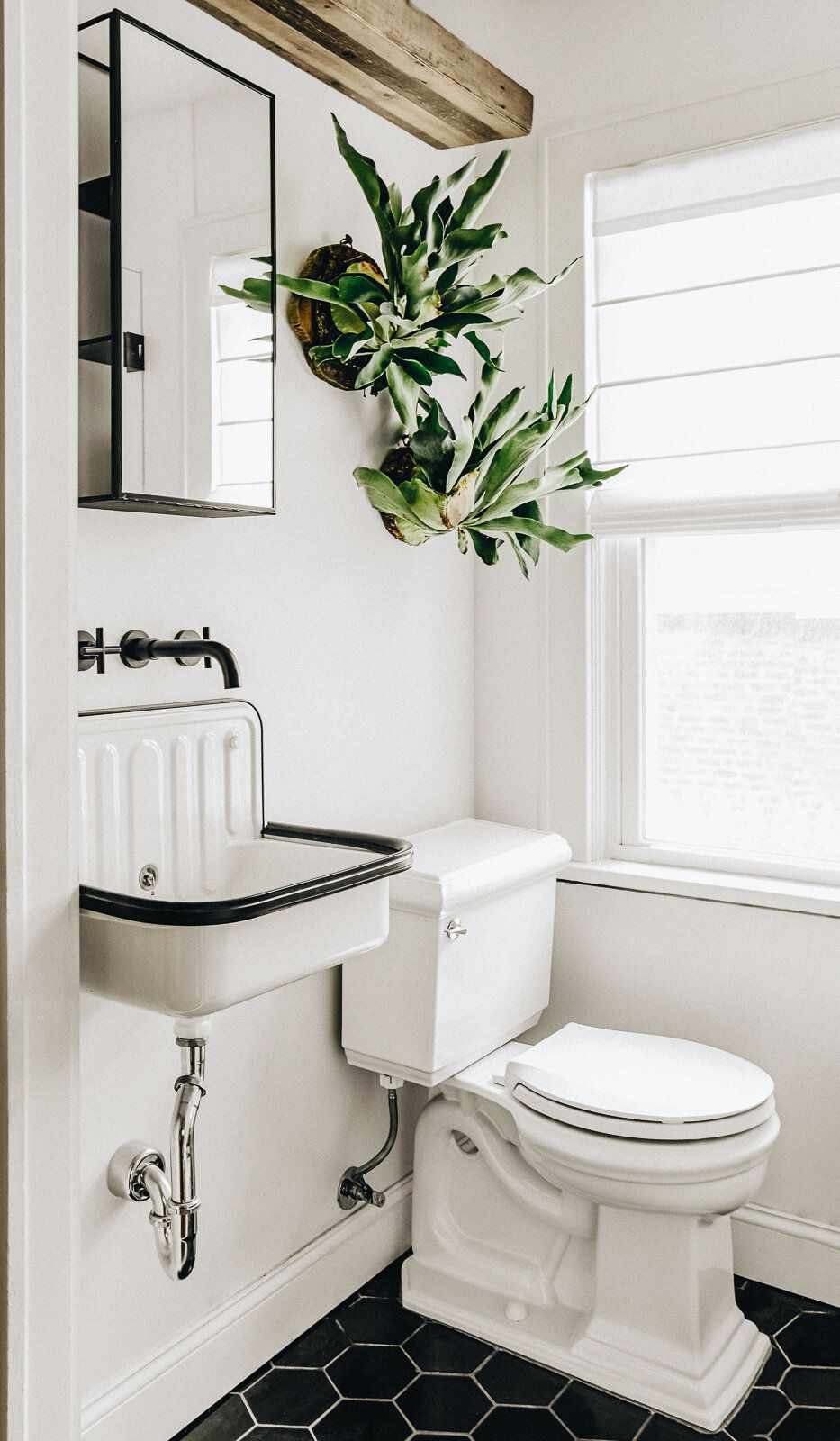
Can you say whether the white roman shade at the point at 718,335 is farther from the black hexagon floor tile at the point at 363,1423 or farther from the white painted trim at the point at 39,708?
the black hexagon floor tile at the point at 363,1423

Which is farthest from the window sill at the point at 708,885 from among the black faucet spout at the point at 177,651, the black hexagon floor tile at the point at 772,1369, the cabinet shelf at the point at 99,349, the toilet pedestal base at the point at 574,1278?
the cabinet shelf at the point at 99,349

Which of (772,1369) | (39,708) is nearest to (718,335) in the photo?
(39,708)

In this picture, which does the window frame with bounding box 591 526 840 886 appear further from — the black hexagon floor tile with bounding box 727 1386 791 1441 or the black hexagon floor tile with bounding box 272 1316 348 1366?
the black hexagon floor tile with bounding box 272 1316 348 1366

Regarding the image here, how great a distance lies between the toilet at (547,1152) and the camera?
1.81 m

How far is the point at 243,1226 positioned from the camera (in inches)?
76.1

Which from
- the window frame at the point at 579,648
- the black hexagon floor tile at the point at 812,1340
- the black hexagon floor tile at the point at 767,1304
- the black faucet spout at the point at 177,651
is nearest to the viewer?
the black faucet spout at the point at 177,651

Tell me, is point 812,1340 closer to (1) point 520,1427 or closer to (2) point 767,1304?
(2) point 767,1304

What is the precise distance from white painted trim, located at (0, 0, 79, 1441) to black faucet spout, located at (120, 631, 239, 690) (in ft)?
1.68

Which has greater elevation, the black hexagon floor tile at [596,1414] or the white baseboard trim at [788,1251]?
the white baseboard trim at [788,1251]

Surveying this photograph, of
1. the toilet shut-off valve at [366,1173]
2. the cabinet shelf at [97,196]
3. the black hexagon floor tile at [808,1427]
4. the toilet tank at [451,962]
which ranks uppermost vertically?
the cabinet shelf at [97,196]

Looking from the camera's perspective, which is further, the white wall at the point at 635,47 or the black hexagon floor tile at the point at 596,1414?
the white wall at the point at 635,47

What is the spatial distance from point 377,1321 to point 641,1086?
2.26 ft

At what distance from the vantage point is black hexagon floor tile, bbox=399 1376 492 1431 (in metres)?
1.80

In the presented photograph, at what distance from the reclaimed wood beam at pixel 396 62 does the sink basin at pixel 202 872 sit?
1083mm
